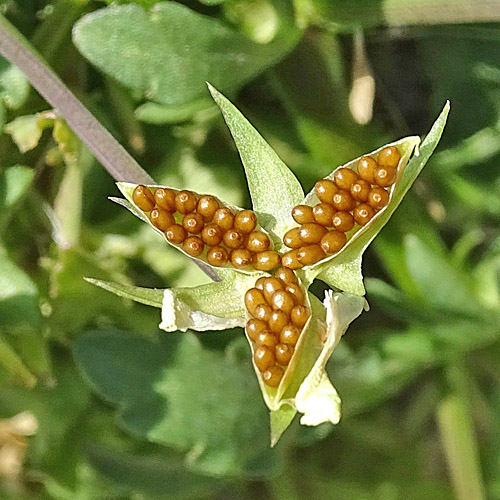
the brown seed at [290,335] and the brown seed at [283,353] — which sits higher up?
the brown seed at [290,335]

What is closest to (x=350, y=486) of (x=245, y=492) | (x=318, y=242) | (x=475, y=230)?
(x=245, y=492)

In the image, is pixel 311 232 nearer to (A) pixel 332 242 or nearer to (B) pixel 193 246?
(A) pixel 332 242

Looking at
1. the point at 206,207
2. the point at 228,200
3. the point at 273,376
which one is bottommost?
the point at 228,200

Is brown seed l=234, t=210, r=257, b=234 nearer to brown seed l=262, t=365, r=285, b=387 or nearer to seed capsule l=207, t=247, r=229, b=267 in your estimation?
seed capsule l=207, t=247, r=229, b=267

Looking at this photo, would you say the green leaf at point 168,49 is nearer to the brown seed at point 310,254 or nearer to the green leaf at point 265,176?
the green leaf at point 265,176

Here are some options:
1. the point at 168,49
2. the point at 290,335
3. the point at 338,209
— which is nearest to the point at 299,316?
the point at 290,335

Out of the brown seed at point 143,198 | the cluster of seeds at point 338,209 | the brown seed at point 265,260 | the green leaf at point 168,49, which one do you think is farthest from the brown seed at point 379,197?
the green leaf at point 168,49
